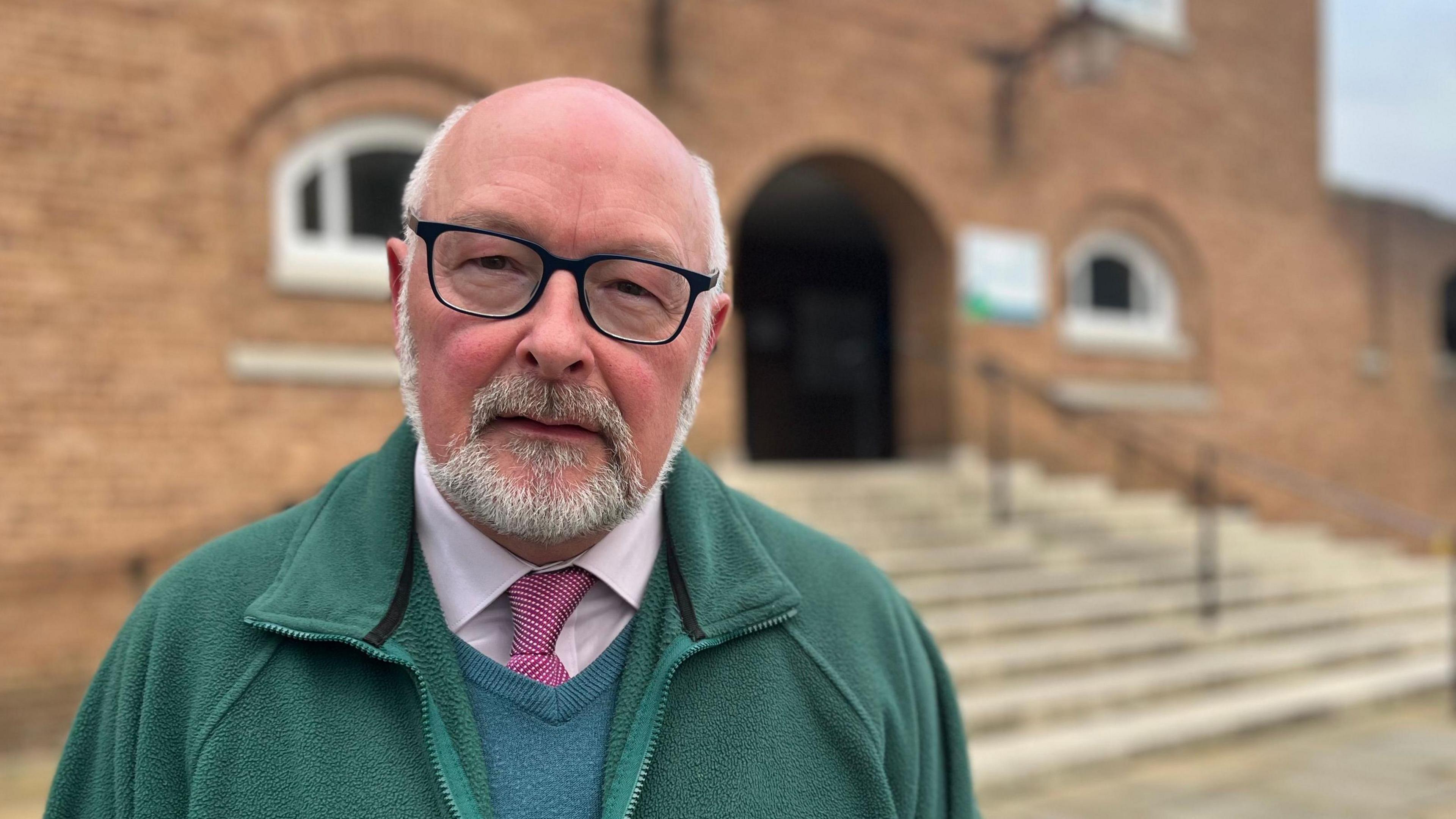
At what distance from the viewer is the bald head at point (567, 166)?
1221mm

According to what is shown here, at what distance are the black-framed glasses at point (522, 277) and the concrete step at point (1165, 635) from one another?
425 centimetres

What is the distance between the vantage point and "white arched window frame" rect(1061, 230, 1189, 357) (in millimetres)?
9867

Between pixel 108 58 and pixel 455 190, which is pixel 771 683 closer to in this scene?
pixel 455 190

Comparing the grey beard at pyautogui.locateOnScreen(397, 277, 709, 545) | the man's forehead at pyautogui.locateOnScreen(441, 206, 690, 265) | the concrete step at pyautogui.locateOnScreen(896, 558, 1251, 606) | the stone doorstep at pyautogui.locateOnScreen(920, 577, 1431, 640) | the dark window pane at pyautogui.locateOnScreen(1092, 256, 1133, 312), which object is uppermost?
the dark window pane at pyautogui.locateOnScreen(1092, 256, 1133, 312)

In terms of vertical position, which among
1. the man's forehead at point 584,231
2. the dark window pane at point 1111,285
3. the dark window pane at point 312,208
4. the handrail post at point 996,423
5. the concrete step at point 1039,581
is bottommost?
the concrete step at point 1039,581

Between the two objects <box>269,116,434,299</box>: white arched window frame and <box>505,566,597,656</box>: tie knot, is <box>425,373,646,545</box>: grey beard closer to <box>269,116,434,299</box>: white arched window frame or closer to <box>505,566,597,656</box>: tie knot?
<box>505,566,597,656</box>: tie knot

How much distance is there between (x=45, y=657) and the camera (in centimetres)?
523

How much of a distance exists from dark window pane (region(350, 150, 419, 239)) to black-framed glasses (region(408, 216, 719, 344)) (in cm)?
577

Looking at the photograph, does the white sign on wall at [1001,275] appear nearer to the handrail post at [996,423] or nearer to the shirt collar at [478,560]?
the handrail post at [996,423]

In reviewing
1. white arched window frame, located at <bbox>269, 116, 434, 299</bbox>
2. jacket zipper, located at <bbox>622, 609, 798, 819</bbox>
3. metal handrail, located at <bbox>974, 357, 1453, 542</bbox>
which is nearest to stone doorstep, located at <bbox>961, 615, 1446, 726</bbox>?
metal handrail, located at <bbox>974, 357, 1453, 542</bbox>

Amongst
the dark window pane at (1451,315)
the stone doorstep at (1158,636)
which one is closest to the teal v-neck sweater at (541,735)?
the stone doorstep at (1158,636)

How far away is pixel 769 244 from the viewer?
12.7 meters

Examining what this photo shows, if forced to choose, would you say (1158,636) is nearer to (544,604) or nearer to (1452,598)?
(1452,598)

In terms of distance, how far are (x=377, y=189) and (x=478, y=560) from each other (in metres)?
5.97
